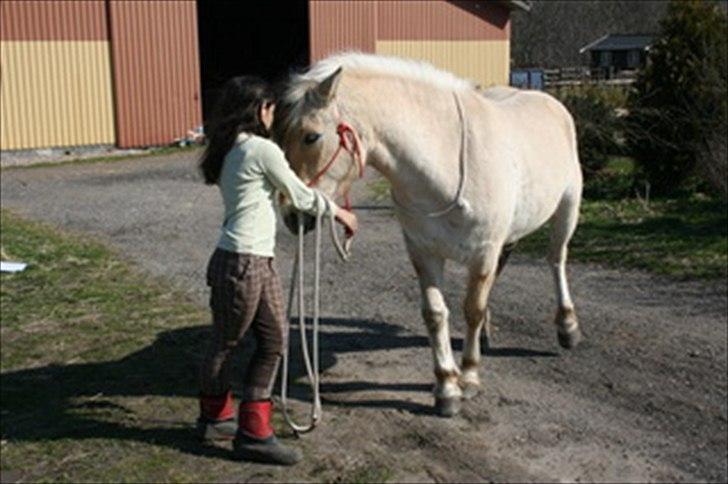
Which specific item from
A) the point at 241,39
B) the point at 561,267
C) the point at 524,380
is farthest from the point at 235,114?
the point at 241,39

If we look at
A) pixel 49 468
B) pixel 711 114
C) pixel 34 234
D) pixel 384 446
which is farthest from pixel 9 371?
pixel 711 114

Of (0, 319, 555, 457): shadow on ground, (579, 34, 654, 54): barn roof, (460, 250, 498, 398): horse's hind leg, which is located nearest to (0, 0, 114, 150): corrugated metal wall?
(0, 319, 555, 457): shadow on ground

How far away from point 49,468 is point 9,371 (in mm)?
1758

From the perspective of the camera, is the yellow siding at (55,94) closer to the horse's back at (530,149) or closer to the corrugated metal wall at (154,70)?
the corrugated metal wall at (154,70)

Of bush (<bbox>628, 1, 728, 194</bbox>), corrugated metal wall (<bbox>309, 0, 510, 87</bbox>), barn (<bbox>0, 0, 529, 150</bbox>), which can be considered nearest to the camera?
bush (<bbox>628, 1, 728, 194</bbox>)

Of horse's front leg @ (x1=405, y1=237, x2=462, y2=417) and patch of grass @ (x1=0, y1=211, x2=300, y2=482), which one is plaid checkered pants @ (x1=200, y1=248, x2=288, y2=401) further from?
horse's front leg @ (x1=405, y1=237, x2=462, y2=417)

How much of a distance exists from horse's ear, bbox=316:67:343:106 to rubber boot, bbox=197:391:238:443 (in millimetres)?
1564

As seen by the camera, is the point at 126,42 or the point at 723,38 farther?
the point at 126,42

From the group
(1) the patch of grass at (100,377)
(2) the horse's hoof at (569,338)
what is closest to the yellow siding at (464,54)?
(1) the patch of grass at (100,377)

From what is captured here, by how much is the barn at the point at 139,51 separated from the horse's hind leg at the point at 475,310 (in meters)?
15.6

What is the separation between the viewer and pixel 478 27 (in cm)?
2464

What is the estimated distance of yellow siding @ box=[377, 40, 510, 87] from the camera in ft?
75.7

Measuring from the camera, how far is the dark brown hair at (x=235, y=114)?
392 cm

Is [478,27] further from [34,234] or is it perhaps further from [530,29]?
[34,234]
